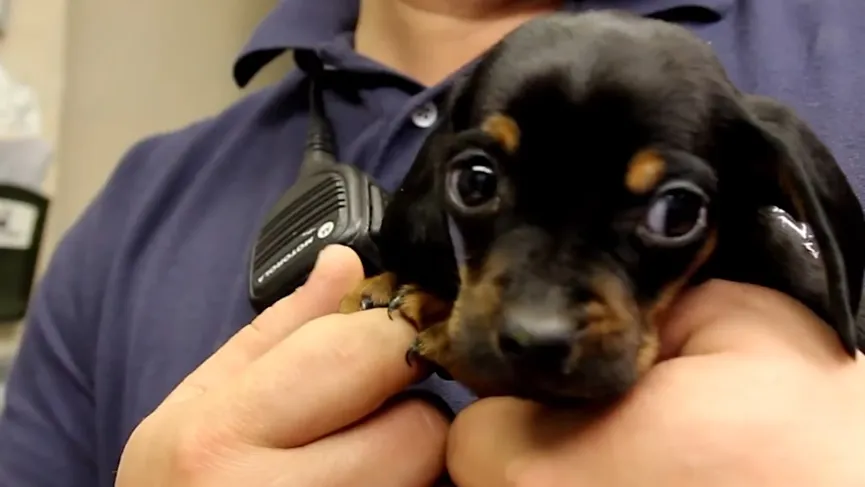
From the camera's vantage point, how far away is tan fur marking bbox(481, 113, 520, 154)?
0.76 metres

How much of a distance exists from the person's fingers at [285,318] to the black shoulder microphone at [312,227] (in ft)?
0.30

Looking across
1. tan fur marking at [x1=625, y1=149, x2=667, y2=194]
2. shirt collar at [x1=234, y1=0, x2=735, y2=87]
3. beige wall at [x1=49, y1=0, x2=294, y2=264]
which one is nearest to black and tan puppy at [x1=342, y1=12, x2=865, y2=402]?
tan fur marking at [x1=625, y1=149, x2=667, y2=194]

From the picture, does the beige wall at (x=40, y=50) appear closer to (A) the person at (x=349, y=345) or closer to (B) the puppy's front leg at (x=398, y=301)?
(A) the person at (x=349, y=345)

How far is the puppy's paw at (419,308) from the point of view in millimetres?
902

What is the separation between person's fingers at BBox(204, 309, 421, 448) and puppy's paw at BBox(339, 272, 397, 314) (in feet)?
0.33

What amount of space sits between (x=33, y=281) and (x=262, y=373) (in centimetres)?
172

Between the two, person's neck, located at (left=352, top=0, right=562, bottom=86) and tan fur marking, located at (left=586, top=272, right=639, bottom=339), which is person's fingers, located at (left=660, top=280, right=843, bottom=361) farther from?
person's neck, located at (left=352, top=0, right=562, bottom=86)

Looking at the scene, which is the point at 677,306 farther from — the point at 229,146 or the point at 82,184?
the point at 82,184

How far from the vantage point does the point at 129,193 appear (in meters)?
1.42

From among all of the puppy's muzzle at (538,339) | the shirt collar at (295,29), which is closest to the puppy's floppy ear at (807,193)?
the puppy's muzzle at (538,339)

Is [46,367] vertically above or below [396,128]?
below

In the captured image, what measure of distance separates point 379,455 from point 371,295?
19 centimetres

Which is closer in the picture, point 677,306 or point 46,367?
point 677,306

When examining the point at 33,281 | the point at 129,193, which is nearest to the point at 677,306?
the point at 129,193
